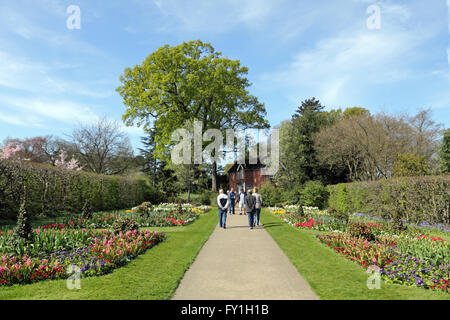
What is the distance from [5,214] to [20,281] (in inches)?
360

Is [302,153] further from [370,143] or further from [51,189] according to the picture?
[51,189]

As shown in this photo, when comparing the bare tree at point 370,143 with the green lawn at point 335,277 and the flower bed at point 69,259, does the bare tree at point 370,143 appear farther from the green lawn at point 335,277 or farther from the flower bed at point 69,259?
the flower bed at point 69,259

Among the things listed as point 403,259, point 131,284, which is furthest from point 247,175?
point 131,284

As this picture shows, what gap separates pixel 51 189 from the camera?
1568cm

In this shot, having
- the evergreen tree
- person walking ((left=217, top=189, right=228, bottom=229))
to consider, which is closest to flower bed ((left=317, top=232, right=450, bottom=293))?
person walking ((left=217, top=189, right=228, bottom=229))

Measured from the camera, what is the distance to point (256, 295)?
15.4 ft

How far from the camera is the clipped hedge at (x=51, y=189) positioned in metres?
12.9

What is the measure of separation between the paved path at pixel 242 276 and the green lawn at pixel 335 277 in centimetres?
22

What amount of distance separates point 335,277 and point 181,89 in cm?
2862

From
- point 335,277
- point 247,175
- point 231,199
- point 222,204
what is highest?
point 247,175

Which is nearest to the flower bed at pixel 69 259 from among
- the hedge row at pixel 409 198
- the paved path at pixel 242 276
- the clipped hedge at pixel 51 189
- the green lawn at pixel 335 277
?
the paved path at pixel 242 276

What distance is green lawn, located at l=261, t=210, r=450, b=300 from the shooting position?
4.72 m
